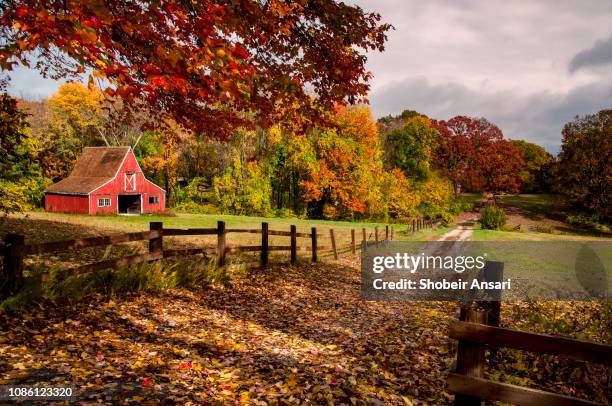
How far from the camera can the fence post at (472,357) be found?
3.80 m

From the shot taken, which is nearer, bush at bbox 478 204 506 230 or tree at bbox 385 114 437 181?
bush at bbox 478 204 506 230

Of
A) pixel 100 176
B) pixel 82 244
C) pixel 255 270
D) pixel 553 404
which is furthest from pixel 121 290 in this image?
pixel 100 176

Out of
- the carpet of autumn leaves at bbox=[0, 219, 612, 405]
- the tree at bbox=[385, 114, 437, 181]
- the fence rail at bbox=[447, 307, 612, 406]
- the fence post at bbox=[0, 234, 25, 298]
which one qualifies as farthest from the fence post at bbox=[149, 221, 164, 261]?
the tree at bbox=[385, 114, 437, 181]

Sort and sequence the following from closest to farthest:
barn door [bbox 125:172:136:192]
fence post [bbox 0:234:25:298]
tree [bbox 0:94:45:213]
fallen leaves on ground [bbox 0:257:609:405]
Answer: fallen leaves on ground [bbox 0:257:609:405], fence post [bbox 0:234:25:298], tree [bbox 0:94:45:213], barn door [bbox 125:172:136:192]

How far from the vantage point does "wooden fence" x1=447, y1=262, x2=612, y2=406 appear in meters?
3.30

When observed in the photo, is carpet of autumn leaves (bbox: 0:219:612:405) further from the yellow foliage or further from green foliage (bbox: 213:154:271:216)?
the yellow foliage

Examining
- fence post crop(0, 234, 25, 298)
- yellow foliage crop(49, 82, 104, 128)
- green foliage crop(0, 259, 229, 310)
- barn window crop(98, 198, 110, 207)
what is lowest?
green foliage crop(0, 259, 229, 310)

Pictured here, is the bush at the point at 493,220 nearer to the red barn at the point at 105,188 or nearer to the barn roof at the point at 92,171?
the red barn at the point at 105,188

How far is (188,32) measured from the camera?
7.73m

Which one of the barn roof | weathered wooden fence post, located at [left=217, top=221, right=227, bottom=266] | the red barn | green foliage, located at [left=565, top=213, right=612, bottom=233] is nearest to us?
weathered wooden fence post, located at [left=217, top=221, right=227, bottom=266]

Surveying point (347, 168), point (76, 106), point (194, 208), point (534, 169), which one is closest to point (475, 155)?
point (534, 169)

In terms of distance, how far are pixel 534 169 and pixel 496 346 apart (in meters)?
94.9

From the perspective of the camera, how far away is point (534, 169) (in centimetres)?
8656

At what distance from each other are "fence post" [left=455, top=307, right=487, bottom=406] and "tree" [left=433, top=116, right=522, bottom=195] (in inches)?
2699
